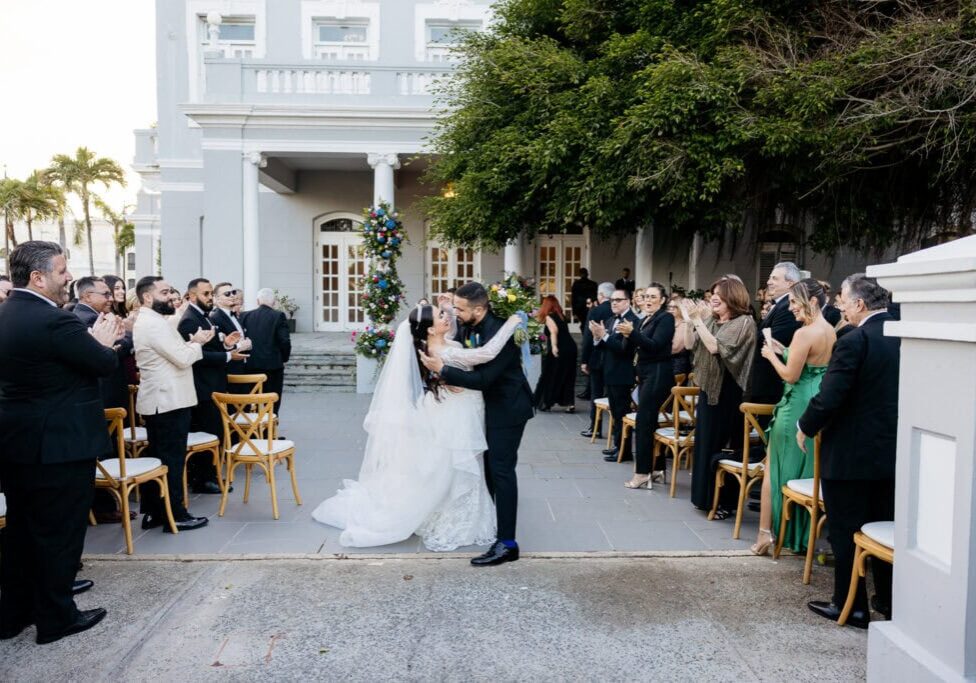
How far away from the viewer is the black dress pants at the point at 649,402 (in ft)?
21.8

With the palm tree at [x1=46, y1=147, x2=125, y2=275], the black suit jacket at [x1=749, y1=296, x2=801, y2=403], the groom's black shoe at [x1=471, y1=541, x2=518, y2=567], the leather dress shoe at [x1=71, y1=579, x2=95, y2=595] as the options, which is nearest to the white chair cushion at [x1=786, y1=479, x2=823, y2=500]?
the black suit jacket at [x1=749, y1=296, x2=801, y2=403]

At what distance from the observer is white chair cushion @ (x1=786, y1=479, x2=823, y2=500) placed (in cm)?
450

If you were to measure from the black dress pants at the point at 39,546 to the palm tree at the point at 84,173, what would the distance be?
111 feet

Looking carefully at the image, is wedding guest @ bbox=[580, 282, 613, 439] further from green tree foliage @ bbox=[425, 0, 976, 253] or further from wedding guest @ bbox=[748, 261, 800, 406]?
wedding guest @ bbox=[748, 261, 800, 406]

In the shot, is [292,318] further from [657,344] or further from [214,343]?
[657,344]

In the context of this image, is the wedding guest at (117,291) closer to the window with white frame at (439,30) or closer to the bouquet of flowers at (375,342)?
the bouquet of flowers at (375,342)

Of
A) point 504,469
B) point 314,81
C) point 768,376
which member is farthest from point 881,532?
point 314,81

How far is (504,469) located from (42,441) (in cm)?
275

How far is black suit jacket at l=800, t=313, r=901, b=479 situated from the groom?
6.20 feet

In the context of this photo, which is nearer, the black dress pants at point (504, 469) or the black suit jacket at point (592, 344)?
the black dress pants at point (504, 469)

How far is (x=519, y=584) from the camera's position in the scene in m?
4.51

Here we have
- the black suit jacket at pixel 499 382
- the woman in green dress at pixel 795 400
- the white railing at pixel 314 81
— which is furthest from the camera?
the white railing at pixel 314 81

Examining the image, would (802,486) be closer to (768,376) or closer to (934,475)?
(768,376)

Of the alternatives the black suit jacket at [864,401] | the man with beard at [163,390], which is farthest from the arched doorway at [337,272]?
the black suit jacket at [864,401]
